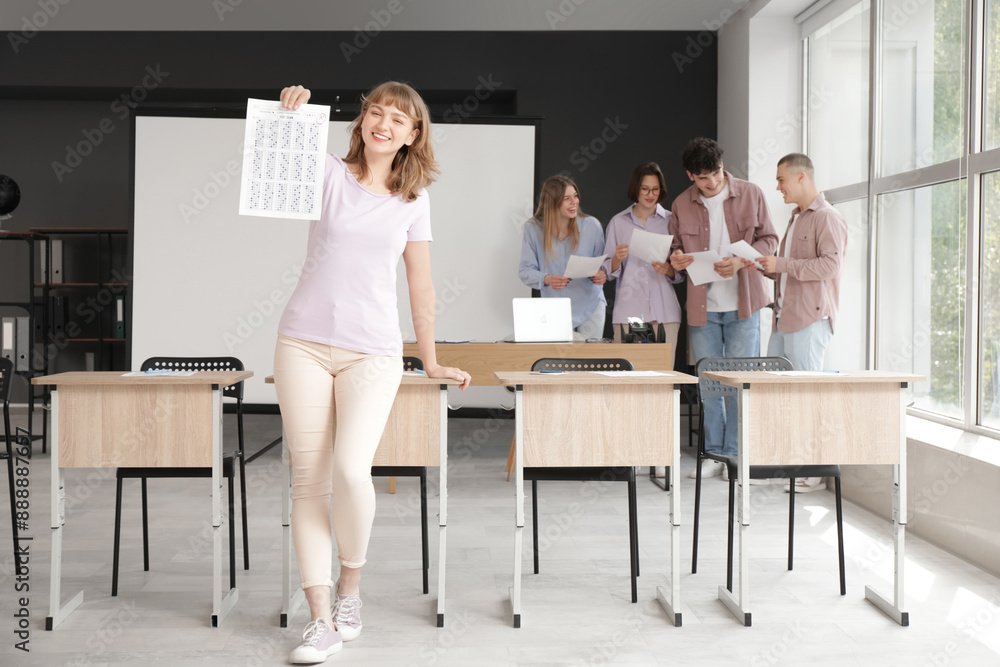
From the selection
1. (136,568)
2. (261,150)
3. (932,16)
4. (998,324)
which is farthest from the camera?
(932,16)

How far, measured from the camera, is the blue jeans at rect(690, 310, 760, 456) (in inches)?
179

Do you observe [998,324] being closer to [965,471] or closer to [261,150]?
[965,471]

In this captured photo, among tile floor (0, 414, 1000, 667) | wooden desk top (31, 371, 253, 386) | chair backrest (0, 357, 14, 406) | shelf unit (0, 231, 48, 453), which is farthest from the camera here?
shelf unit (0, 231, 48, 453)

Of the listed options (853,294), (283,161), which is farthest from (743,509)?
(853,294)

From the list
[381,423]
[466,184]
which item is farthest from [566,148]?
[381,423]

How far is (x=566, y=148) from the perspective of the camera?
6.62 m

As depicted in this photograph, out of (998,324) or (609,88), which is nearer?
(998,324)

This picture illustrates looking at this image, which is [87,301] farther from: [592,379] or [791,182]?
[592,379]

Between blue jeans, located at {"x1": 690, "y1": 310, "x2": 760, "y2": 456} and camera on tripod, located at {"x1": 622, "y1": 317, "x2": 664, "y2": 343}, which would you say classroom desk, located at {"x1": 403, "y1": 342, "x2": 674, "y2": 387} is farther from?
blue jeans, located at {"x1": 690, "y1": 310, "x2": 760, "y2": 456}

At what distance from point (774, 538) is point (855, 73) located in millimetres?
3018

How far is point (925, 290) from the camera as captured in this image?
4.08 meters

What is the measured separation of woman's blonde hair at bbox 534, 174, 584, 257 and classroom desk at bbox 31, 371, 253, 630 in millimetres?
2865

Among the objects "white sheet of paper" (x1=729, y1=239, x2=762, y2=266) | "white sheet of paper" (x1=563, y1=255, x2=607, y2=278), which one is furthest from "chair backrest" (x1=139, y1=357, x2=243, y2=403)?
"white sheet of paper" (x1=729, y1=239, x2=762, y2=266)

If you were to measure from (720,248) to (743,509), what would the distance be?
243 cm
